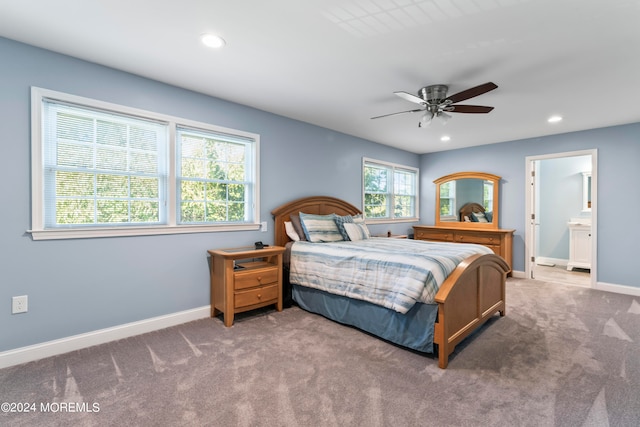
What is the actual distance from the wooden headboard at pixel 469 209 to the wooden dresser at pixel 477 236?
1.17ft

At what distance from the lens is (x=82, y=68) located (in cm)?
256

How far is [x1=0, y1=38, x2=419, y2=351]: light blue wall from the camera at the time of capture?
227 cm

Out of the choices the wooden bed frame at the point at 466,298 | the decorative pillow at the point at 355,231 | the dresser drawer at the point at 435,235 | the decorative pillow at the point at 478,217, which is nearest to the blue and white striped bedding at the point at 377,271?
the wooden bed frame at the point at 466,298

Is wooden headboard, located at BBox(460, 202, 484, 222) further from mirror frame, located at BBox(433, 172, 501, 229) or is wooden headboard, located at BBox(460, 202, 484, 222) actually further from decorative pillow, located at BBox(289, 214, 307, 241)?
decorative pillow, located at BBox(289, 214, 307, 241)

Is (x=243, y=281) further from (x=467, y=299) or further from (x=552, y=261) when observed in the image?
(x=552, y=261)

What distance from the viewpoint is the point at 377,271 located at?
2.72m

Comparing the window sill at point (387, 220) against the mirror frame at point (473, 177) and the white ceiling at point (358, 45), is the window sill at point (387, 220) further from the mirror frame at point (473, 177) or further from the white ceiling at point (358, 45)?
the white ceiling at point (358, 45)

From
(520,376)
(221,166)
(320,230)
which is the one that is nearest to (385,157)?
(320,230)

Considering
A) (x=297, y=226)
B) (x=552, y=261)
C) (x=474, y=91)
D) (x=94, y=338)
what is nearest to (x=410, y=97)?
(x=474, y=91)

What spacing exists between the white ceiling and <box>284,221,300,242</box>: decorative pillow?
4.88ft

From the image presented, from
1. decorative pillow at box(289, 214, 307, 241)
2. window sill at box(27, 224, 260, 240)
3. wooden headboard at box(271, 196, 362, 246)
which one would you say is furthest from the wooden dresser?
window sill at box(27, 224, 260, 240)

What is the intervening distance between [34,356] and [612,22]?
15.4 ft

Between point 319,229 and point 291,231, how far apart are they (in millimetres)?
364

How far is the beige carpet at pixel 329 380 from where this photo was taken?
1728mm
